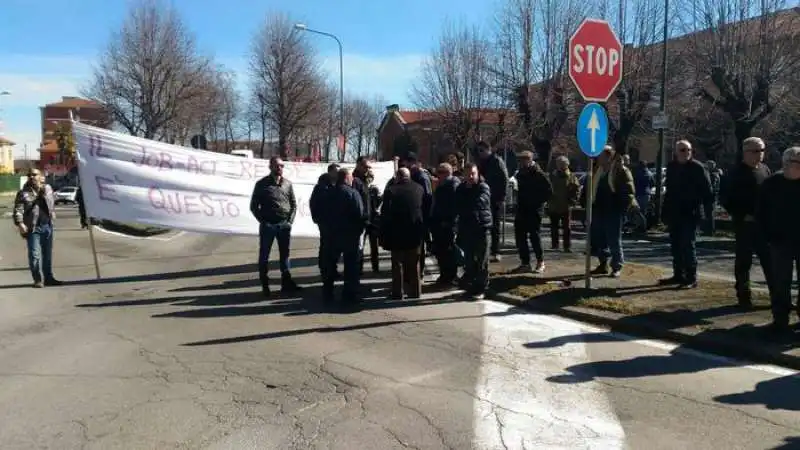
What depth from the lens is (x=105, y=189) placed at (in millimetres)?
10852

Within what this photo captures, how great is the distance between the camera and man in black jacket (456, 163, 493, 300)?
29.2 feet

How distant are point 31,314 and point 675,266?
8.47 m

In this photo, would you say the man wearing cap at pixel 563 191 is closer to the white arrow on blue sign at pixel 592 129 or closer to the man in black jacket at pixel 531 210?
the man in black jacket at pixel 531 210

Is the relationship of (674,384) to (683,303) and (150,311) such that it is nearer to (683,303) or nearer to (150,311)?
(683,303)

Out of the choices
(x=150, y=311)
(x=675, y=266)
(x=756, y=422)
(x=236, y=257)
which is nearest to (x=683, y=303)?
(x=675, y=266)

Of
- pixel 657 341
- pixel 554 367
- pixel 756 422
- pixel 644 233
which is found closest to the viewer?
pixel 756 422

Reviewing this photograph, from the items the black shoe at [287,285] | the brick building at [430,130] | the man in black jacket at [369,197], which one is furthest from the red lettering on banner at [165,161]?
the brick building at [430,130]

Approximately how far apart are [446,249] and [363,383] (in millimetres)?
4580

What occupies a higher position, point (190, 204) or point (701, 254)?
point (190, 204)

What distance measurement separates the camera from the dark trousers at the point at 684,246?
8.65 meters

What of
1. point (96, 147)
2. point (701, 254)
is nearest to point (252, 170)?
point (96, 147)

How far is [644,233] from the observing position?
56.6 ft

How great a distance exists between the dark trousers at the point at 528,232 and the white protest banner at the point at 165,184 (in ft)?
9.68

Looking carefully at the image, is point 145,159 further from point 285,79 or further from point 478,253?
point 285,79
